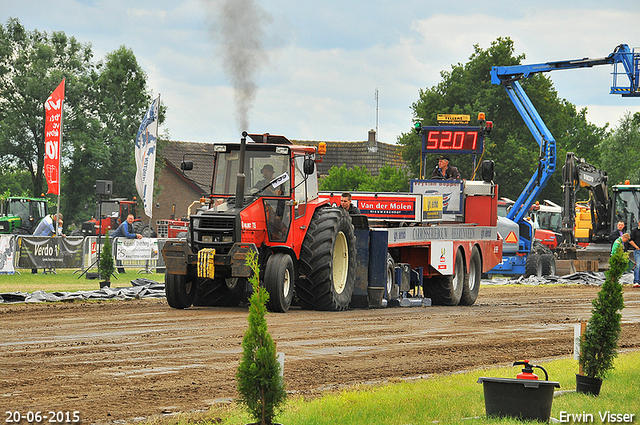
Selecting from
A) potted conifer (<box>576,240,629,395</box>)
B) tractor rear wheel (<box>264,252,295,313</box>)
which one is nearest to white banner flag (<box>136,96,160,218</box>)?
A: tractor rear wheel (<box>264,252,295,313</box>)

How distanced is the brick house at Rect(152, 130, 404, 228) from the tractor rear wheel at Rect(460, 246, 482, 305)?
3832 centimetres

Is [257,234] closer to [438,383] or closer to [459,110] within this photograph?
[438,383]

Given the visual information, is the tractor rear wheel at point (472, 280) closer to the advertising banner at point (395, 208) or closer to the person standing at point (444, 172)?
the person standing at point (444, 172)

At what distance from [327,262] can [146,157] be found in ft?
42.0

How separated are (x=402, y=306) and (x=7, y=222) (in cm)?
2328

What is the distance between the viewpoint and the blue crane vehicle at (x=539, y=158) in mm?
28766

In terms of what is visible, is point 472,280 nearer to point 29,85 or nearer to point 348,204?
point 348,204

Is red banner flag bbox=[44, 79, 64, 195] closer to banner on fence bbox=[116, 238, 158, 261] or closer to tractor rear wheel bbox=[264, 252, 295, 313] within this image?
banner on fence bbox=[116, 238, 158, 261]

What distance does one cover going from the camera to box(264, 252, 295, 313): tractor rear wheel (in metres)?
13.7

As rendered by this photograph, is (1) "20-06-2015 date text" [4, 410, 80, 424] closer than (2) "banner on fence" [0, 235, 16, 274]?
Yes

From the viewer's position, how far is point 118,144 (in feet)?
164

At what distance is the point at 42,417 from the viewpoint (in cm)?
608

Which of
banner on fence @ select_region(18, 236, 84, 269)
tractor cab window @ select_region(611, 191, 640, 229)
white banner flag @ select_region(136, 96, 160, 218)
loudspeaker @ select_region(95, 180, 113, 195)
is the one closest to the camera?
loudspeaker @ select_region(95, 180, 113, 195)

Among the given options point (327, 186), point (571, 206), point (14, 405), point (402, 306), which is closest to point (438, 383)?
point (14, 405)
